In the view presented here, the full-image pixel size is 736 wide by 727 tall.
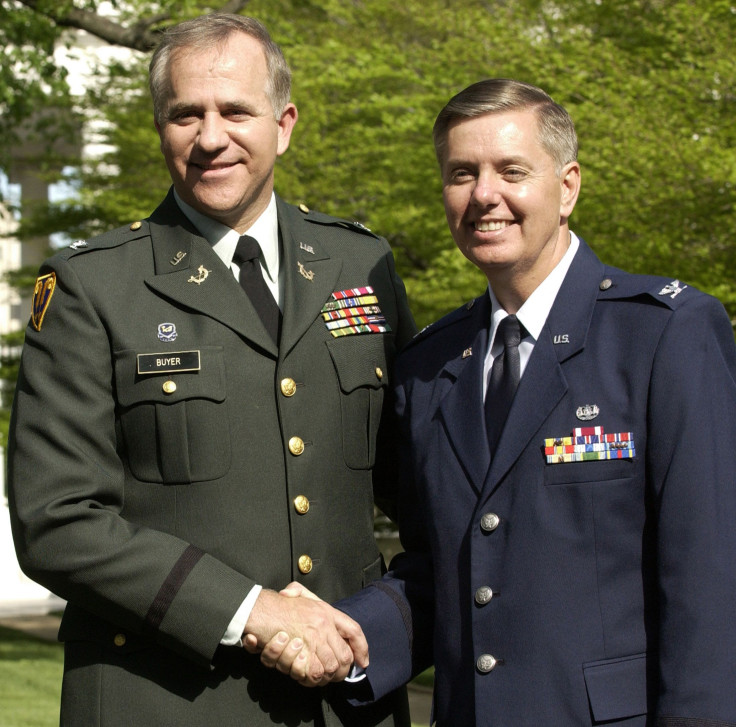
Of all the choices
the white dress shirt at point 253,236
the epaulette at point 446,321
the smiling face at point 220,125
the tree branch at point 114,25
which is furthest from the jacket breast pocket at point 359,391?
the tree branch at point 114,25

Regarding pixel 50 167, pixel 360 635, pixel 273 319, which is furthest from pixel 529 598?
pixel 50 167

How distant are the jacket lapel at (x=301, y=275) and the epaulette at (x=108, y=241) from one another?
0.41 meters

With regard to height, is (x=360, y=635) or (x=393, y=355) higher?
(x=393, y=355)

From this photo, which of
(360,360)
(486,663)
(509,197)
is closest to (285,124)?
(360,360)

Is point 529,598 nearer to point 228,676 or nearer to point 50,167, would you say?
point 228,676

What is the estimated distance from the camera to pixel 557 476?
2771 mm

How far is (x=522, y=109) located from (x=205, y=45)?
0.92 m

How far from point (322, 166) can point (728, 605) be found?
10512 millimetres

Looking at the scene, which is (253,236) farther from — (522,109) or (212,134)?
(522,109)

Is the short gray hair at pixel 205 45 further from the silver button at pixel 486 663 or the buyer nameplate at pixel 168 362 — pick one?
the silver button at pixel 486 663

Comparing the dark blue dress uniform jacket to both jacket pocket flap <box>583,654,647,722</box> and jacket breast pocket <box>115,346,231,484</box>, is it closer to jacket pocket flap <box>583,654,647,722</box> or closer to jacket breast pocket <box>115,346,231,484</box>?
jacket pocket flap <box>583,654,647,722</box>

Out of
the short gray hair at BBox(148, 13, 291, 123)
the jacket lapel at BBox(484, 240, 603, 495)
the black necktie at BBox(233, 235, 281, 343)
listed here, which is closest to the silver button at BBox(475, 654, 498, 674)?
the jacket lapel at BBox(484, 240, 603, 495)

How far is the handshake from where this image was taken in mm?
2900

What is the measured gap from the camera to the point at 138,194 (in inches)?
512
